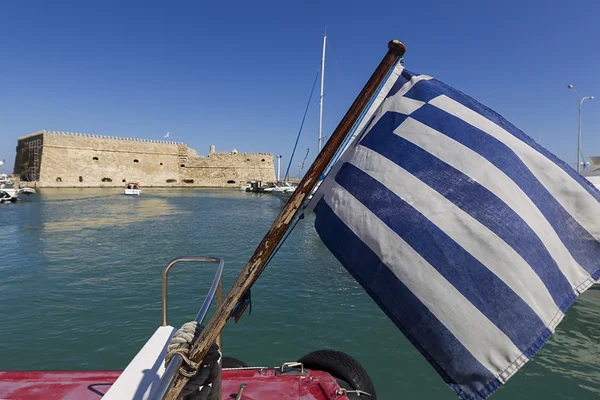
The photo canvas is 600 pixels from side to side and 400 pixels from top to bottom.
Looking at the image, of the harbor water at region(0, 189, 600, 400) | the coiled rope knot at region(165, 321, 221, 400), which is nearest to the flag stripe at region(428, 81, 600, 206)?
the coiled rope knot at region(165, 321, 221, 400)

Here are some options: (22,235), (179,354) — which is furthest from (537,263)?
(22,235)

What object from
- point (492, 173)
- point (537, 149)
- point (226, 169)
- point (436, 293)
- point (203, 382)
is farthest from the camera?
point (226, 169)

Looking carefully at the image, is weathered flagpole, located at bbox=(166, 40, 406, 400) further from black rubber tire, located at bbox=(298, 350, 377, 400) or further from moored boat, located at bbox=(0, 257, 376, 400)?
black rubber tire, located at bbox=(298, 350, 377, 400)

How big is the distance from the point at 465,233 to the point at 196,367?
63.3 inches

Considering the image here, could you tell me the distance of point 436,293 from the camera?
74.5 inches

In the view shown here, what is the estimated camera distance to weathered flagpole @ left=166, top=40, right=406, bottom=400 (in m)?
1.70

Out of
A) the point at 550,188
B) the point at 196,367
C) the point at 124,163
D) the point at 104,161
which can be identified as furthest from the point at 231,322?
the point at 124,163

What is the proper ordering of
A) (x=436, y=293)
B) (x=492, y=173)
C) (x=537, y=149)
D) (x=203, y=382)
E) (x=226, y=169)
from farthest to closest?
(x=226, y=169) < (x=537, y=149) < (x=492, y=173) < (x=436, y=293) < (x=203, y=382)

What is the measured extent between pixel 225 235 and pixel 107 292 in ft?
30.9

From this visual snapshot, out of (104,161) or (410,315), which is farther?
(104,161)

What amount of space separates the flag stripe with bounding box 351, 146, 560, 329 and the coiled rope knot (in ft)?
4.53

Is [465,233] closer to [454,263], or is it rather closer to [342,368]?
[454,263]

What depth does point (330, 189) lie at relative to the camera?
238 centimetres

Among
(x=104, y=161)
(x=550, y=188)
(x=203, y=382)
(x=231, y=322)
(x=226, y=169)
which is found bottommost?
(x=231, y=322)
